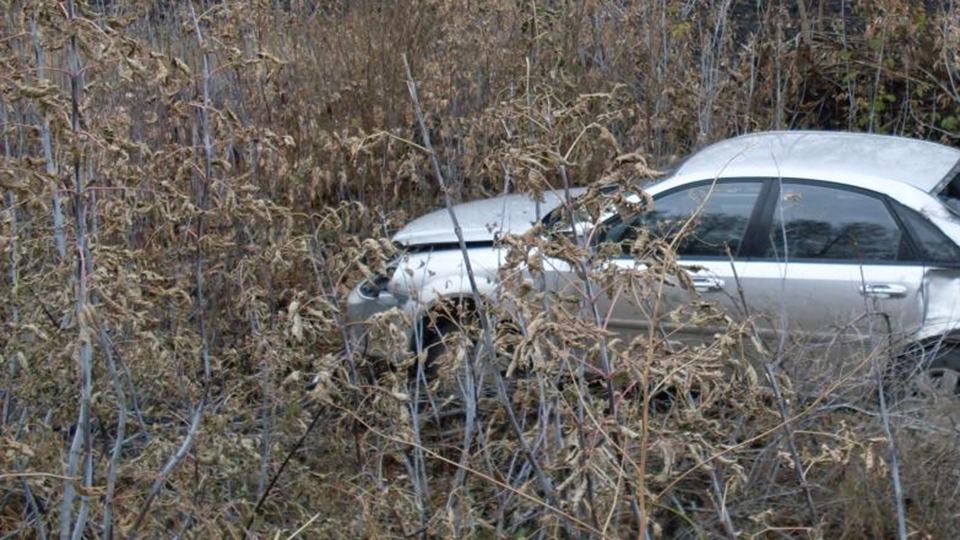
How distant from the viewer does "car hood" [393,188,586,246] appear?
22.4ft

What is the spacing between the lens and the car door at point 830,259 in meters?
5.97

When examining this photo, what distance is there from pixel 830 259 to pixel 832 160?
58cm

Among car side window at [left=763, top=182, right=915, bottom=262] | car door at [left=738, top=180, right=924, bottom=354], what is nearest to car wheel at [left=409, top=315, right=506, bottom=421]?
car door at [left=738, top=180, right=924, bottom=354]

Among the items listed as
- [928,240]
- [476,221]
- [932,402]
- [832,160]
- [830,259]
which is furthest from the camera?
[476,221]

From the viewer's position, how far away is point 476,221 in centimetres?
713

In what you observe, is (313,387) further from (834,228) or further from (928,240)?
(928,240)

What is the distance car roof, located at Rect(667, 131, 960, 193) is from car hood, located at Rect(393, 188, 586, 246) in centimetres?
73

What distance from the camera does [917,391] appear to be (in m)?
4.73

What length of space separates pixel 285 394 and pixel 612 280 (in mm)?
1482

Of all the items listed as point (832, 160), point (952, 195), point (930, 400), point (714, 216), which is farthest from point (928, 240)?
point (930, 400)

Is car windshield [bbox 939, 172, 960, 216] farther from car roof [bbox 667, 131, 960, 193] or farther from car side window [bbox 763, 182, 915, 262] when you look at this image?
car side window [bbox 763, 182, 915, 262]

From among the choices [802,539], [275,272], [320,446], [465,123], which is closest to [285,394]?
[275,272]

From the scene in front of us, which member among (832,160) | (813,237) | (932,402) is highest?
(832,160)

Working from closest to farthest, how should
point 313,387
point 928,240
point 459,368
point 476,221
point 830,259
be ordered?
point 459,368 < point 313,387 < point 928,240 < point 830,259 < point 476,221
